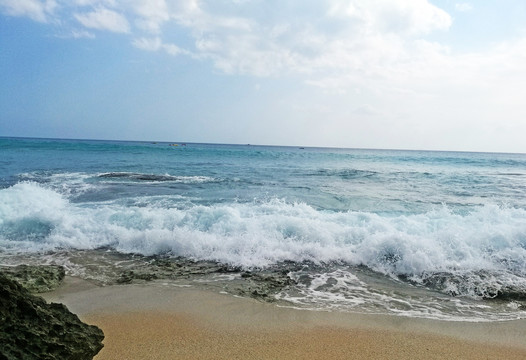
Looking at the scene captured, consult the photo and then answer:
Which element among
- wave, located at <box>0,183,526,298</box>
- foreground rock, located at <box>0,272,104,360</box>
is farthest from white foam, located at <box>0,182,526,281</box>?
foreground rock, located at <box>0,272,104,360</box>

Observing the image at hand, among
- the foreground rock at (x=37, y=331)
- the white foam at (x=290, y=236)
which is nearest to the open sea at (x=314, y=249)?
the white foam at (x=290, y=236)

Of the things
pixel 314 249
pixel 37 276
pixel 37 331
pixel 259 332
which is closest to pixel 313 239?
pixel 314 249

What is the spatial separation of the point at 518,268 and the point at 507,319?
7.81ft

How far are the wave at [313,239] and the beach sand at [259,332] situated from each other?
1547mm

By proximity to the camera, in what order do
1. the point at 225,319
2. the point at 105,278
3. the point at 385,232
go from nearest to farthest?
the point at 225,319
the point at 105,278
the point at 385,232

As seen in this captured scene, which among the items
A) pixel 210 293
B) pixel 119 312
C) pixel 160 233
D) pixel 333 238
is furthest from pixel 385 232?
pixel 119 312

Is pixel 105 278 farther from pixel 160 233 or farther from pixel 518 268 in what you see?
pixel 518 268

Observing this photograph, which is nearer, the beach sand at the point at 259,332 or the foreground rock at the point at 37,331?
the foreground rock at the point at 37,331

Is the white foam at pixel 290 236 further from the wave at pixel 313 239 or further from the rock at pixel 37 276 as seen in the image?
the rock at pixel 37 276

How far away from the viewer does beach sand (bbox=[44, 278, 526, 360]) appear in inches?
134

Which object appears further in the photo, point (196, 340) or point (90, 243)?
point (90, 243)

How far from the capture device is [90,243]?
281 inches

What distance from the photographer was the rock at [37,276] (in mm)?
4824

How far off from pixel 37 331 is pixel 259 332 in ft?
7.08
